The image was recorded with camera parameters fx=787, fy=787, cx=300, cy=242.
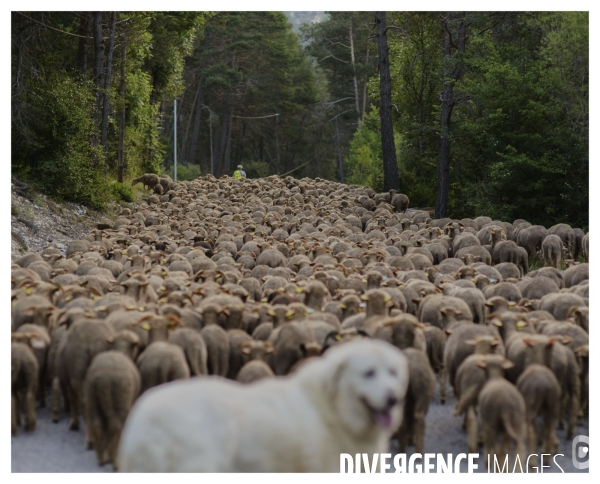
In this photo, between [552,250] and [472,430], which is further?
[552,250]

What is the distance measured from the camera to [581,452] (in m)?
8.07

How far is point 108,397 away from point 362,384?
3.15 m

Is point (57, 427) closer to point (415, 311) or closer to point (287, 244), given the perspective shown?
point (415, 311)

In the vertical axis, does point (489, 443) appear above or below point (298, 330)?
below

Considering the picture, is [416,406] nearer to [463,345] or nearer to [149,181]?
[463,345]

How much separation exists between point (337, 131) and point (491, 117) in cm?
4188

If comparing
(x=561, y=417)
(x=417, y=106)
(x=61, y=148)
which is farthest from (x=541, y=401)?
(x=417, y=106)

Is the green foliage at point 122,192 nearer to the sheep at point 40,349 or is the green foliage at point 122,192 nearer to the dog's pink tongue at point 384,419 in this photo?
the sheep at point 40,349

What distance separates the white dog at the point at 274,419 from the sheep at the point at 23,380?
11.4 feet

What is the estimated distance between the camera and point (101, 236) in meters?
18.4

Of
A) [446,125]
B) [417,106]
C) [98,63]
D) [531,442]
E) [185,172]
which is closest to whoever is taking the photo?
[531,442]

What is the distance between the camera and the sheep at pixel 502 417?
7324 mm

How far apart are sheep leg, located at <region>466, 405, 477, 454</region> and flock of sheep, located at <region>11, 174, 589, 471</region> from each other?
0.05ft

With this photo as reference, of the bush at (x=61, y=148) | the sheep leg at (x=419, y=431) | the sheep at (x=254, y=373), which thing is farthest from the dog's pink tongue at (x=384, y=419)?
the bush at (x=61, y=148)
